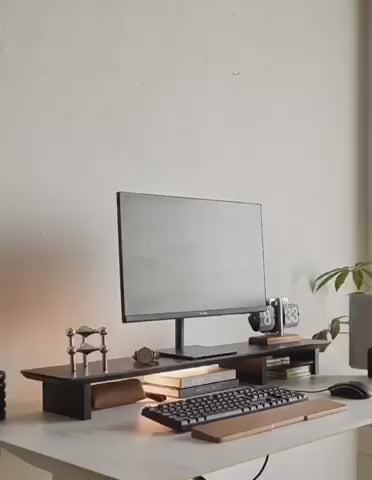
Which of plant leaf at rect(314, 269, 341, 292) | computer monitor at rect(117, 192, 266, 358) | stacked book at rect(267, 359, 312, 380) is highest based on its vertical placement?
computer monitor at rect(117, 192, 266, 358)

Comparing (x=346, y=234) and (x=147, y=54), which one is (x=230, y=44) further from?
(x=346, y=234)

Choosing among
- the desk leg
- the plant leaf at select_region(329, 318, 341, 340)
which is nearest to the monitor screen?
the desk leg

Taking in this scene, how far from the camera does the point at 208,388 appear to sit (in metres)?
1.88

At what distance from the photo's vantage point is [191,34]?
7.79ft

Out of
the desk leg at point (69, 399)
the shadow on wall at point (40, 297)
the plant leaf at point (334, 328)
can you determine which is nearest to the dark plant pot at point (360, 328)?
the plant leaf at point (334, 328)

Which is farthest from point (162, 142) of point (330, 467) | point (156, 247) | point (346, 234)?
point (330, 467)

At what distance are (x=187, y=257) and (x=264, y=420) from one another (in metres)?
0.56

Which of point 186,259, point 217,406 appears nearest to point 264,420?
point 217,406

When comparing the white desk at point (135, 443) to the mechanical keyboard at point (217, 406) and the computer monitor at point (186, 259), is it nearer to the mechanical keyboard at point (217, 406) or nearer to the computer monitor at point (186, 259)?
the mechanical keyboard at point (217, 406)

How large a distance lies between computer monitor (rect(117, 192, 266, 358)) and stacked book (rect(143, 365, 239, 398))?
2.1 inches

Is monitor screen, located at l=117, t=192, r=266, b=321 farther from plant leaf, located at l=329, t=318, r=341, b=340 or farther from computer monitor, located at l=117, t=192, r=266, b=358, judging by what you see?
plant leaf, located at l=329, t=318, r=341, b=340

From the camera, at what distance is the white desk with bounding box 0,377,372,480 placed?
1.26 m

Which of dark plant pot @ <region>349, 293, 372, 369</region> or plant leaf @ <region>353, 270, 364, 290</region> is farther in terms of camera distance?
plant leaf @ <region>353, 270, 364, 290</region>

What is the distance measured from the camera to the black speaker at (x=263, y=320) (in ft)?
7.18
